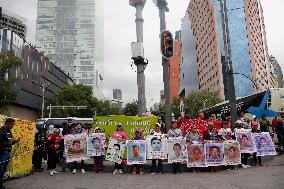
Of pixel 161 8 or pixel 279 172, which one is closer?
pixel 279 172

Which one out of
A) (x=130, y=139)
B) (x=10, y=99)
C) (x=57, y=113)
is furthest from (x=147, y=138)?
(x=57, y=113)

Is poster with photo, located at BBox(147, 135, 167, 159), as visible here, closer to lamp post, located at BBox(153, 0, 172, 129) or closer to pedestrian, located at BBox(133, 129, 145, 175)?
pedestrian, located at BBox(133, 129, 145, 175)

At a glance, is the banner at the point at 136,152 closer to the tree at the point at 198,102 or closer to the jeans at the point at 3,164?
the jeans at the point at 3,164

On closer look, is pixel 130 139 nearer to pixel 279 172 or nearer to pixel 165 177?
pixel 165 177

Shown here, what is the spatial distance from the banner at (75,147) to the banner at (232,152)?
5.31m

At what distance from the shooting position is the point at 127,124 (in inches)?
593

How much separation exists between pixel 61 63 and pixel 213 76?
79.9 meters

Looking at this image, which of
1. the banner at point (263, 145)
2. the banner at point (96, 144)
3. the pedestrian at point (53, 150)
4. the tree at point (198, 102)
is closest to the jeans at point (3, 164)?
the pedestrian at point (53, 150)

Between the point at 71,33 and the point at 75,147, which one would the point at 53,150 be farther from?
the point at 71,33

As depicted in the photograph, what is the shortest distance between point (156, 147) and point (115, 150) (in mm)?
1565

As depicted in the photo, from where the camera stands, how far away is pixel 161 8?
767 inches

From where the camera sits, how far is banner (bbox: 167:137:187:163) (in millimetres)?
13180

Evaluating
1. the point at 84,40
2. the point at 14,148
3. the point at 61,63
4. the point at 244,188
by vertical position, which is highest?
the point at 84,40

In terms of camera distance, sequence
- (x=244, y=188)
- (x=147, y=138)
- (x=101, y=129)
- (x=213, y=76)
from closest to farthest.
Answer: (x=244, y=188)
(x=147, y=138)
(x=101, y=129)
(x=213, y=76)
